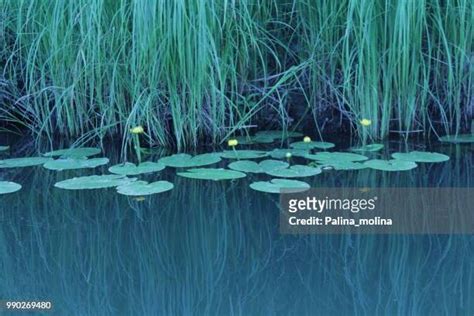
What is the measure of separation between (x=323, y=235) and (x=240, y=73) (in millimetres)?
1232

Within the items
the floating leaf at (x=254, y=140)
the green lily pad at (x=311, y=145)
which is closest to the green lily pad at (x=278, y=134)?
the floating leaf at (x=254, y=140)

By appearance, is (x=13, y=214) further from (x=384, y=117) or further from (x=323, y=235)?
(x=384, y=117)

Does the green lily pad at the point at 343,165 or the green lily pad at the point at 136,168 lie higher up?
the green lily pad at the point at 136,168

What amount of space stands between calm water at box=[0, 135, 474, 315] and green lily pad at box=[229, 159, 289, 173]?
4 cm

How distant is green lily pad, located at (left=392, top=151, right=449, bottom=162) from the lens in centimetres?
322

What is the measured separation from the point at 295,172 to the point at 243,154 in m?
0.33

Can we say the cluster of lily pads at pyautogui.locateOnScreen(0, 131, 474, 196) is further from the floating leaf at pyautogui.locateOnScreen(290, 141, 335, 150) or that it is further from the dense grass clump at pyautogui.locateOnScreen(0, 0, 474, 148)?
the dense grass clump at pyautogui.locateOnScreen(0, 0, 474, 148)

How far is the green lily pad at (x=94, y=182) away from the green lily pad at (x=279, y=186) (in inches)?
18.6

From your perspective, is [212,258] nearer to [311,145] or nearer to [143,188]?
[143,188]

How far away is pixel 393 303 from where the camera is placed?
218cm

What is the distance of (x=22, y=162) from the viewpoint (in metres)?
3.29

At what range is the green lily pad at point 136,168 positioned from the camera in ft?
10.2

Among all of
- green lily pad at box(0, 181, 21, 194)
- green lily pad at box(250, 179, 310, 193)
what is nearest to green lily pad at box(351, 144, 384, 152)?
green lily pad at box(250, 179, 310, 193)

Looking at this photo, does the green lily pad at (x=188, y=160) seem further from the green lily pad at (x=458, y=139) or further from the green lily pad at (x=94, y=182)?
the green lily pad at (x=458, y=139)
